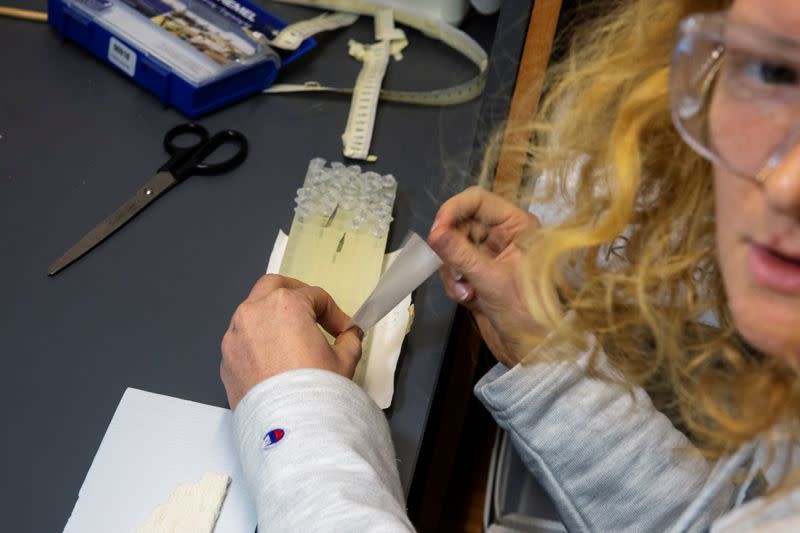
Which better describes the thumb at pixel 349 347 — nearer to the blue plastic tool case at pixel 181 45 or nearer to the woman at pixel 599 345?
the woman at pixel 599 345

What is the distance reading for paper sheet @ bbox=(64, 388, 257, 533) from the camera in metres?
0.78

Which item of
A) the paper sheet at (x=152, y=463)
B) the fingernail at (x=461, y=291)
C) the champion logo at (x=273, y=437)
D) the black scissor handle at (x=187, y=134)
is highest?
the black scissor handle at (x=187, y=134)

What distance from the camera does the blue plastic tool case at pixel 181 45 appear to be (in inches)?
43.2

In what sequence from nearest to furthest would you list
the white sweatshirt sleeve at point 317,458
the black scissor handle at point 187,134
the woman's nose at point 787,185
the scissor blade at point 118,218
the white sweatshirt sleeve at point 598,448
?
1. the woman's nose at point 787,185
2. the white sweatshirt sleeve at point 317,458
3. the white sweatshirt sleeve at point 598,448
4. the scissor blade at point 118,218
5. the black scissor handle at point 187,134

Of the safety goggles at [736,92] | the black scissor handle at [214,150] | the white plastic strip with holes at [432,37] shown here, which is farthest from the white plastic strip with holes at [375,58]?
the safety goggles at [736,92]

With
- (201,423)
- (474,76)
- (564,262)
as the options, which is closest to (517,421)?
(564,262)

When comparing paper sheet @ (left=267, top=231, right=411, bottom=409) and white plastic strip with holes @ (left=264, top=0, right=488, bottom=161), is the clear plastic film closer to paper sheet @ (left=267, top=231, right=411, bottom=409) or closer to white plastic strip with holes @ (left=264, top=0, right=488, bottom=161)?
paper sheet @ (left=267, top=231, right=411, bottom=409)

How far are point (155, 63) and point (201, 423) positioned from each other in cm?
47

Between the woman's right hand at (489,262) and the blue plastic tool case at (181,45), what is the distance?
0.36 metres

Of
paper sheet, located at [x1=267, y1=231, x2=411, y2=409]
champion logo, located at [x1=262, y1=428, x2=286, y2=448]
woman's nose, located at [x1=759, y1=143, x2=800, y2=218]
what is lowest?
paper sheet, located at [x1=267, y1=231, x2=411, y2=409]

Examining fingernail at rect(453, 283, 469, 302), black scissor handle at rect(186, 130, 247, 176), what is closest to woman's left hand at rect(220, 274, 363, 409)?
fingernail at rect(453, 283, 469, 302)

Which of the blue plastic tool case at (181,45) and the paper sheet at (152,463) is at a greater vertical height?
the blue plastic tool case at (181,45)

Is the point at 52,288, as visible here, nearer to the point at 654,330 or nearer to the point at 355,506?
the point at 355,506

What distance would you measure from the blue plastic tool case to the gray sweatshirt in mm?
463
